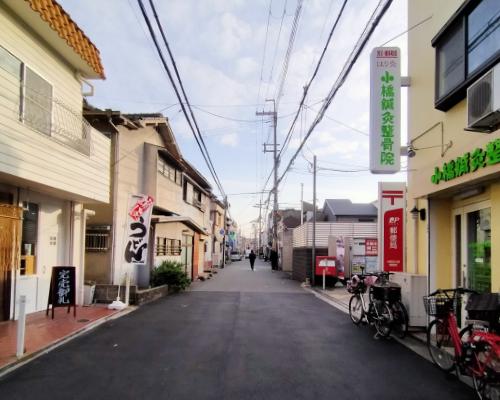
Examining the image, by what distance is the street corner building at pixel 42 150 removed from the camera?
7586mm

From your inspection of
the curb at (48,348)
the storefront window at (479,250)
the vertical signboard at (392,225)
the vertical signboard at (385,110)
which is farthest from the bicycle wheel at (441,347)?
the curb at (48,348)

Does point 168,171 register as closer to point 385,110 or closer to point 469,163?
point 385,110

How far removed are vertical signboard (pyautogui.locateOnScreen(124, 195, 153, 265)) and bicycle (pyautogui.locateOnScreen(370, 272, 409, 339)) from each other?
6.44m

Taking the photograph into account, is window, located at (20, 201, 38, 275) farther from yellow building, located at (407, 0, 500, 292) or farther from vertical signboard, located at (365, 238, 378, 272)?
vertical signboard, located at (365, 238, 378, 272)

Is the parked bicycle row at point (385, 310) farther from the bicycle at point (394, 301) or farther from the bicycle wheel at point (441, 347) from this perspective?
the bicycle wheel at point (441, 347)

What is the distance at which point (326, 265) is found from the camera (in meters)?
18.5

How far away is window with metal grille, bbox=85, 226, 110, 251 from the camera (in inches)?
528

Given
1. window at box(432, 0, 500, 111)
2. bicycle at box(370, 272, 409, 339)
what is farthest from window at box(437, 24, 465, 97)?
bicycle at box(370, 272, 409, 339)

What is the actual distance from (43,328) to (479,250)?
8.30 meters

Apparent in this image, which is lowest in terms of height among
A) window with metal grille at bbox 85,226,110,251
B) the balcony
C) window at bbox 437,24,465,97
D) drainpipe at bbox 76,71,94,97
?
window with metal grille at bbox 85,226,110,251

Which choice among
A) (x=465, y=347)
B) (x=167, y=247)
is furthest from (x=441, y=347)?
(x=167, y=247)

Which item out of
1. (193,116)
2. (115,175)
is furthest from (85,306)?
(193,116)

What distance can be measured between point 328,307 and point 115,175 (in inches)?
325

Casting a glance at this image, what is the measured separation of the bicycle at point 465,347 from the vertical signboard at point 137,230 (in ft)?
26.0
